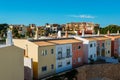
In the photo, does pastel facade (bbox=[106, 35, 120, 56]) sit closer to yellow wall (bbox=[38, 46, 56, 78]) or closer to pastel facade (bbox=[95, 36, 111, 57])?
pastel facade (bbox=[95, 36, 111, 57])

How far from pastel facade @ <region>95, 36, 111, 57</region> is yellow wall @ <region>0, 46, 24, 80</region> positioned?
101ft

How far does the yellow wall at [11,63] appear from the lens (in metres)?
28.0

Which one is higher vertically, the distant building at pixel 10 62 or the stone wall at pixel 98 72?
the distant building at pixel 10 62

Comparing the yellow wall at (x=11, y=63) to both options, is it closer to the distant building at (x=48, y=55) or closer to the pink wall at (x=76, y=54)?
the distant building at (x=48, y=55)

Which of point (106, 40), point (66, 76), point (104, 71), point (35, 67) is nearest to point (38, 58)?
point (35, 67)

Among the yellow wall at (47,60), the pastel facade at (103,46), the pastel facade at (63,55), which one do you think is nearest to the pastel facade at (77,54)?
the pastel facade at (63,55)

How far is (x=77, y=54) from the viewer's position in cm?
4847

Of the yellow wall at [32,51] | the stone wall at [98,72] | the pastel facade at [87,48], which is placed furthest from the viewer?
the pastel facade at [87,48]

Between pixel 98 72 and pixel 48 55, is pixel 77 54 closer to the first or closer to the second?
pixel 98 72

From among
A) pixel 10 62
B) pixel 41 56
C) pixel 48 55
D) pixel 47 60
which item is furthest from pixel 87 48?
pixel 10 62

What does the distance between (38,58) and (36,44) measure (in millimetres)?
2502

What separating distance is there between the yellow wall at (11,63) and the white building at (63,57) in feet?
39.1

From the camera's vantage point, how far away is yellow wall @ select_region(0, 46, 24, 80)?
92.0 ft

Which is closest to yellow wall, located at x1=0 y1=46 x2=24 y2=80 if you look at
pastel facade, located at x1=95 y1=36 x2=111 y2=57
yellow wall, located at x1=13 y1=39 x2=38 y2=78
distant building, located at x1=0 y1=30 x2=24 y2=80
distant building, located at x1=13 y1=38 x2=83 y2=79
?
distant building, located at x1=0 y1=30 x2=24 y2=80
